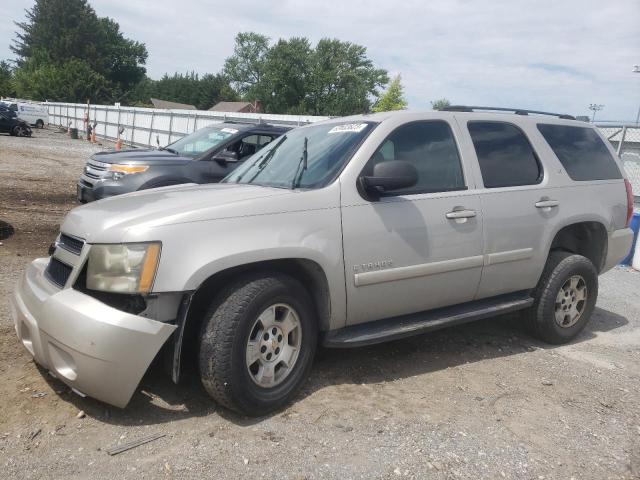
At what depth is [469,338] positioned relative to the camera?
482 centimetres

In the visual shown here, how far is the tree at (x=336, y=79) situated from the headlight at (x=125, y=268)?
72677 mm

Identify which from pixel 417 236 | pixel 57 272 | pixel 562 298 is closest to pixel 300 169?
pixel 417 236

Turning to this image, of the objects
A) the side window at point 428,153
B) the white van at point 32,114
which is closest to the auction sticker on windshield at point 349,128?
the side window at point 428,153

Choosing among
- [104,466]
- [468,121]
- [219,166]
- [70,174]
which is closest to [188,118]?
[70,174]

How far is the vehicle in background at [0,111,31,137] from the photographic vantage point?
29.4m

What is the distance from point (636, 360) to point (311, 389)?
2847 millimetres

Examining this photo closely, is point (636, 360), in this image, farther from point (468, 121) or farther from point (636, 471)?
point (468, 121)

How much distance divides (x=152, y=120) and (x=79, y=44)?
221 feet

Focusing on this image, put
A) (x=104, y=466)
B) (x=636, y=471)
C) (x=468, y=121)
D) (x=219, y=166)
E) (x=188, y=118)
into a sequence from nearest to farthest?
1. (x=104, y=466)
2. (x=636, y=471)
3. (x=468, y=121)
4. (x=219, y=166)
5. (x=188, y=118)

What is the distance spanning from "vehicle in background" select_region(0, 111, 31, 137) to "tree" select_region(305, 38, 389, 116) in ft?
A: 155

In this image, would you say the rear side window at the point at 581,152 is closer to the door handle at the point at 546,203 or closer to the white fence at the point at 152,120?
the door handle at the point at 546,203

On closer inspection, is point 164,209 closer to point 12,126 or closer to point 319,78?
point 12,126

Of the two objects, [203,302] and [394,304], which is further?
[394,304]

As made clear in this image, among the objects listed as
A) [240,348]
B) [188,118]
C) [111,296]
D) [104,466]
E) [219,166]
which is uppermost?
[188,118]
